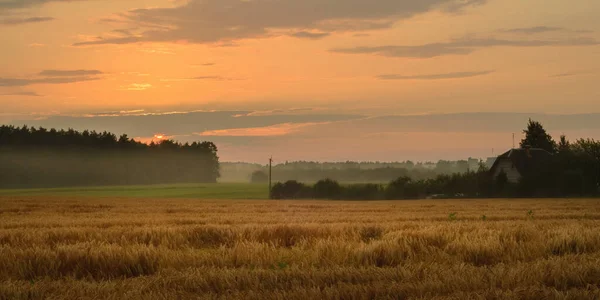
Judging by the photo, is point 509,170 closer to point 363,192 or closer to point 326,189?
point 363,192

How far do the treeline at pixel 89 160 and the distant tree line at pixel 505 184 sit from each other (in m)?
54.3

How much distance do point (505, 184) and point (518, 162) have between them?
6.71 metres

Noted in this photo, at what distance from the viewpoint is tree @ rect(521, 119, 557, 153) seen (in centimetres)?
9075

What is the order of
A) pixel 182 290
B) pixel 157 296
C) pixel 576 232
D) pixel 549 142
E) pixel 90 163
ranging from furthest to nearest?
1. pixel 90 163
2. pixel 549 142
3. pixel 576 232
4. pixel 182 290
5. pixel 157 296

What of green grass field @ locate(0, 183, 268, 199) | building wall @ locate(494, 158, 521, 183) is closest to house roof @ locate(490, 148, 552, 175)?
building wall @ locate(494, 158, 521, 183)

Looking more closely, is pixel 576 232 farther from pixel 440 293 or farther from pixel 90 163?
pixel 90 163

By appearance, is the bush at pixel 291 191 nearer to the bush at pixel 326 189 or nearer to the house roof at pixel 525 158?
the bush at pixel 326 189

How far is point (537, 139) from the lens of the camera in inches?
3575

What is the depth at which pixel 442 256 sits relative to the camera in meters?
11.3

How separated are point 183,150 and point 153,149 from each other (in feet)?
28.3

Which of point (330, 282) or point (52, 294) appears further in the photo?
point (330, 282)

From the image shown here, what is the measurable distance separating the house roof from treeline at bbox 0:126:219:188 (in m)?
81.2

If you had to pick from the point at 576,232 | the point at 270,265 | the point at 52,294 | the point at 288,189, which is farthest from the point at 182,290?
the point at 288,189

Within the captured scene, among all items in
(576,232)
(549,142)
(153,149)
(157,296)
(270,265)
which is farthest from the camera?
(153,149)
